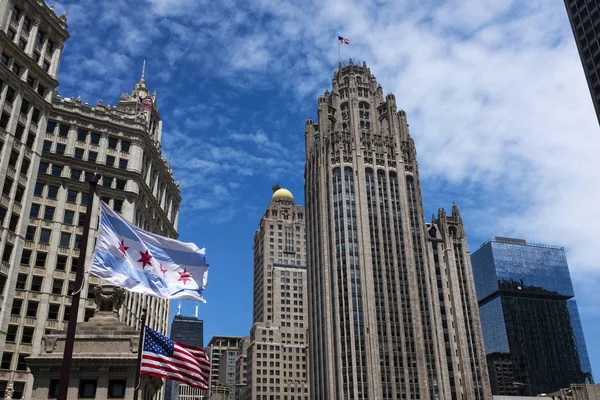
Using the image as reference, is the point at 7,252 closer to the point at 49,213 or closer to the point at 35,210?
the point at 35,210

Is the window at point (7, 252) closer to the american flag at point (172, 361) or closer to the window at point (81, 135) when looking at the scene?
the american flag at point (172, 361)

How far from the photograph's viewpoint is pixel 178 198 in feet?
288

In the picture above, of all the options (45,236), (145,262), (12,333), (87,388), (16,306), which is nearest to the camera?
(145,262)

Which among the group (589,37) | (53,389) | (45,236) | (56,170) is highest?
(589,37)

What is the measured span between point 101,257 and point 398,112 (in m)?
139

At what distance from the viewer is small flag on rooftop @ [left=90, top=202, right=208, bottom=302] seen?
25.9 m

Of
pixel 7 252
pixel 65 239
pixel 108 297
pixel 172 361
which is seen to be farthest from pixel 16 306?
pixel 172 361

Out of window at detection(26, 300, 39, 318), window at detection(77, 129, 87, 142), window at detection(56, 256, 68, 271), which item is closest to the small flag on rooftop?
window at detection(26, 300, 39, 318)

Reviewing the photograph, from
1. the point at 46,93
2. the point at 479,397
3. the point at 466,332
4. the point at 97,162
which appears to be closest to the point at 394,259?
the point at 466,332

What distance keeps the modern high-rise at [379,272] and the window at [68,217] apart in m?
73.1

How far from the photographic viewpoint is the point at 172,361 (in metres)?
32.9

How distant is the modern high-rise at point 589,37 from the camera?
119 meters

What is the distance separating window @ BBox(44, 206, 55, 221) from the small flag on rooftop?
39846 mm

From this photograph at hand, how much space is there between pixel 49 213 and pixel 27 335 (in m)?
13.5
